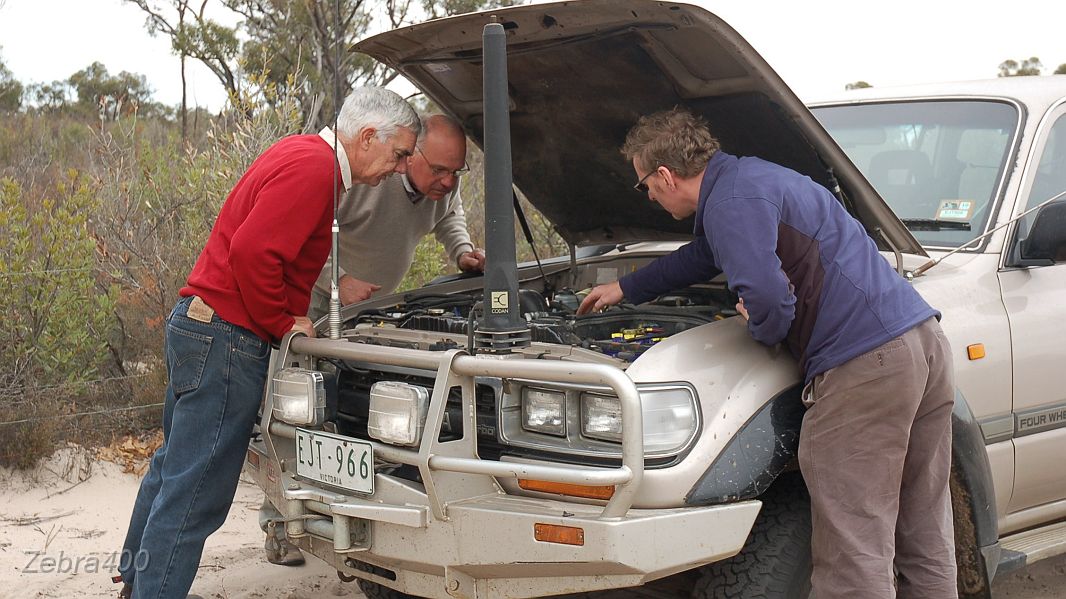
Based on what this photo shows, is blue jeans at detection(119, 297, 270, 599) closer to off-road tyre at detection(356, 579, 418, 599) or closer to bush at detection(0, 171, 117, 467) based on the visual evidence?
off-road tyre at detection(356, 579, 418, 599)

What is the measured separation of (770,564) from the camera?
2895mm

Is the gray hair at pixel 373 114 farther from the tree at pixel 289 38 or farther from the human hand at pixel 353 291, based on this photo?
the tree at pixel 289 38

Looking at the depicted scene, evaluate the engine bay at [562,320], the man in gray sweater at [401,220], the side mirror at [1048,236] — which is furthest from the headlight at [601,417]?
the side mirror at [1048,236]

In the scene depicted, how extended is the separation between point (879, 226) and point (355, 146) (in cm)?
182

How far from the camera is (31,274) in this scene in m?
5.87

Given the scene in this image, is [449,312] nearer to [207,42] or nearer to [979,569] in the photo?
[979,569]

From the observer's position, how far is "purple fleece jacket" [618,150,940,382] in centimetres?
289

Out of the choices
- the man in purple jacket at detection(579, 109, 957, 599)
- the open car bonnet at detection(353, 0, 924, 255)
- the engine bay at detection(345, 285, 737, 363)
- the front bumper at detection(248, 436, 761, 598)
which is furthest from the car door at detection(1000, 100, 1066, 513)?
the front bumper at detection(248, 436, 761, 598)

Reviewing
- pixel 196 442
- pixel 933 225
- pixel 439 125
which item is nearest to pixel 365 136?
pixel 439 125

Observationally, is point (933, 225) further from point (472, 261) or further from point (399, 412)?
point (399, 412)

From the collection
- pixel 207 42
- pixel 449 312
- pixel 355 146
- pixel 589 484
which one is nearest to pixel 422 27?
pixel 355 146

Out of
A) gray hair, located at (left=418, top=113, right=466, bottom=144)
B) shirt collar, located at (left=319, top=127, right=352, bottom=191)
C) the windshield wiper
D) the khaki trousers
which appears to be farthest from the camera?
gray hair, located at (left=418, top=113, right=466, bottom=144)

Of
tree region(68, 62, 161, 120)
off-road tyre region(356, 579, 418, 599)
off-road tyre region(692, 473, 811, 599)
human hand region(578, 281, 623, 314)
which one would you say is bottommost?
off-road tyre region(356, 579, 418, 599)

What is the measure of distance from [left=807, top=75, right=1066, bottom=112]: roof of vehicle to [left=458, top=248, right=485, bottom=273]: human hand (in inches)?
68.1
